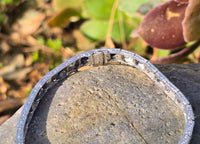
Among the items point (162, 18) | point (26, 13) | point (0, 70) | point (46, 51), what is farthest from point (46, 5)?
point (162, 18)

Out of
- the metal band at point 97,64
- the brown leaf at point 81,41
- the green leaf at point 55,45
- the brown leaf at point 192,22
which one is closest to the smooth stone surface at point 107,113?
the metal band at point 97,64

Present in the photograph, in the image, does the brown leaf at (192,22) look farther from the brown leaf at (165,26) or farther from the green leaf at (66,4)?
the green leaf at (66,4)

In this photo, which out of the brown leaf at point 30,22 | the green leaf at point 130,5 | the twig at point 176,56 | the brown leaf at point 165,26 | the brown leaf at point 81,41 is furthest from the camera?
the brown leaf at point 30,22

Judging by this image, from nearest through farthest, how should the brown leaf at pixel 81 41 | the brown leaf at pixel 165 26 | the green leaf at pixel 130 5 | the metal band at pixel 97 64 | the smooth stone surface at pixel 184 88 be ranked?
1. the metal band at pixel 97 64
2. the smooth stone surface at pixel 184 88
3. the brown leaf at pixel 165 26
4. the green leaf at pixel 130 5
5. the brown leaf at pixel 81 41

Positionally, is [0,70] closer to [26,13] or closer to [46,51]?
[46,51]

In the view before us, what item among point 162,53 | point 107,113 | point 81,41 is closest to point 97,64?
point 107,113

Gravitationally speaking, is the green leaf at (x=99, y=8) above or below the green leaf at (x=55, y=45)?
above

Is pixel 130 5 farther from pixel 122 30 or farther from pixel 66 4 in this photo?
pixel 66 4
